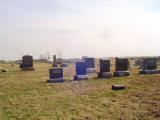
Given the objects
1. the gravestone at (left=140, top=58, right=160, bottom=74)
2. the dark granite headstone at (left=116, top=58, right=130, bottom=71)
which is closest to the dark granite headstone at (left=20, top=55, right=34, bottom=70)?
the dark granite headstone at (left=116, top=58, right=130, bottom=71)

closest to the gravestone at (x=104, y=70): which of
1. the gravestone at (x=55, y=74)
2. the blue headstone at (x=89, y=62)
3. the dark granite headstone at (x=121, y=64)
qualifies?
the dark granite headstone at (x=121, y=64)

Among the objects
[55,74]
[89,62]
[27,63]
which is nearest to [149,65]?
[89,62]

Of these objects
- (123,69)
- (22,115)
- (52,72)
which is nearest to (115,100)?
(22,115)

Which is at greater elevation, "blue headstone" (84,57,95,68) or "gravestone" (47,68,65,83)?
"blue headstone" (84,57,95,68)

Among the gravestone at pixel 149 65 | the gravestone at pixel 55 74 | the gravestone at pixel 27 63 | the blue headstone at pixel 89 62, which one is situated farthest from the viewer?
the gravestone at pixel 27 63

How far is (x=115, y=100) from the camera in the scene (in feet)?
21.7

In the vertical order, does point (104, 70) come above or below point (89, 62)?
below

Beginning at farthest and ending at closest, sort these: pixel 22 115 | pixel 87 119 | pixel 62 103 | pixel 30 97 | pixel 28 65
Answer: pixel 28 65 < pixel 30 97 < pixel 62 103 < pixel 22 115 < pixel 87 119

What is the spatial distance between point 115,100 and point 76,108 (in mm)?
1918

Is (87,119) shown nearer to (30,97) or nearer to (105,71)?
(30,97)

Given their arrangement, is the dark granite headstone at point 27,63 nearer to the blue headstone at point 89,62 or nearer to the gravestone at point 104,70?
the blue headstone at point 89,62

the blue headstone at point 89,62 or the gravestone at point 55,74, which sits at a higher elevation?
the blue headstone at point 89,62

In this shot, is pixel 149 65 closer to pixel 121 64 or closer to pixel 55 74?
pixel 121 64

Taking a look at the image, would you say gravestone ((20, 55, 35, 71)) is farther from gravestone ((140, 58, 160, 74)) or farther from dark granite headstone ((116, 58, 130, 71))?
gravestone ((140, 58, 160, 74))
